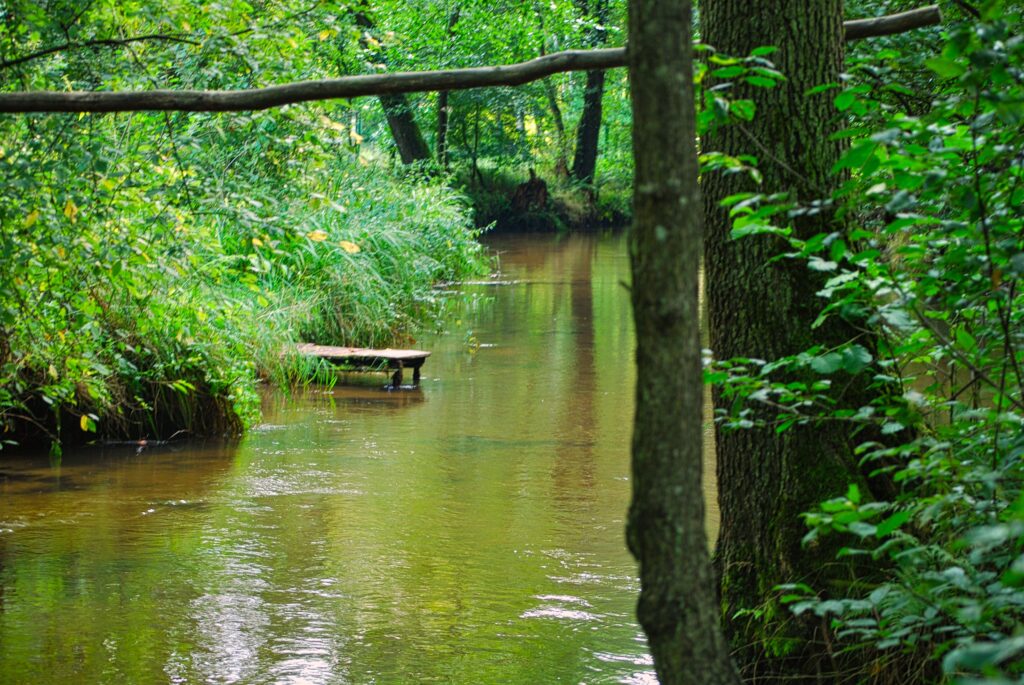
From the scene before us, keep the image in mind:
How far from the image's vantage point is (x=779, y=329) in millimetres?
4484

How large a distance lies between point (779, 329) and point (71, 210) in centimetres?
357

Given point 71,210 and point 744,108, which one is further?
point 71,210

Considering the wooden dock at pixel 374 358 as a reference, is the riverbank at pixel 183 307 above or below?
above

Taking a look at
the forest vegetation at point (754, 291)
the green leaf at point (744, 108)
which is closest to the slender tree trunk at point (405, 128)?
the forest vegetation at point (754, 291)

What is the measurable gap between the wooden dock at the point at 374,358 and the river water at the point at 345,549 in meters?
0.42

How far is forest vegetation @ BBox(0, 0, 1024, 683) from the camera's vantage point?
2.31m

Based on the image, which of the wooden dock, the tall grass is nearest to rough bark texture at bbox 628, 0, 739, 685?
the tall grass

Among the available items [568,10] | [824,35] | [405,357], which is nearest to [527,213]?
[568,10]

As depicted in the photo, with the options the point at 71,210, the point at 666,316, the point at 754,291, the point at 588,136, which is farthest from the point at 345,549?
the point at 588,136

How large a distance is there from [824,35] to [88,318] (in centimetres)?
457

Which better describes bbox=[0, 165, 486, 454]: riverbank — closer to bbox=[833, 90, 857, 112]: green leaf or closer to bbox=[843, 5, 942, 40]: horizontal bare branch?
bbox=[843, 5, 942, 40]: horizontal bare branch

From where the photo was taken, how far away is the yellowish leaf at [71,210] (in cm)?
597

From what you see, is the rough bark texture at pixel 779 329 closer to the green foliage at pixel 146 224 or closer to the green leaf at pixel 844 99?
the green leaf at pixel 844 99

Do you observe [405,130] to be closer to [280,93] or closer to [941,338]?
[280,93]
